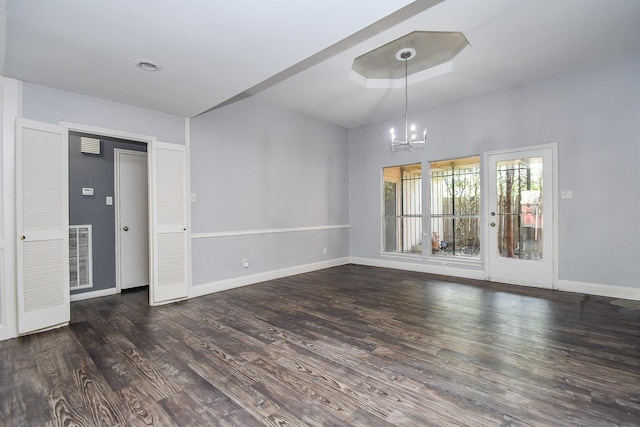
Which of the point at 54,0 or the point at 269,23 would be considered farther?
the point at 269,23

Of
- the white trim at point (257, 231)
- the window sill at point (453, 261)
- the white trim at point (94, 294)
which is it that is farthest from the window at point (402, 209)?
Result: the white trim at point (94, 294)

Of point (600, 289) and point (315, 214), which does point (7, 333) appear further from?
point (600, 289)

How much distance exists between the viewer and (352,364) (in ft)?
7.45

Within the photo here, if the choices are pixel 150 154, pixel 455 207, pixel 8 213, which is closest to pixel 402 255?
pixel 455 207

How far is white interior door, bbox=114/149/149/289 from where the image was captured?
14.9ft

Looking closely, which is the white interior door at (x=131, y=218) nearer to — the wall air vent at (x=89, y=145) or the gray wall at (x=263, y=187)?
the wall air vent at (x=89, y=145)

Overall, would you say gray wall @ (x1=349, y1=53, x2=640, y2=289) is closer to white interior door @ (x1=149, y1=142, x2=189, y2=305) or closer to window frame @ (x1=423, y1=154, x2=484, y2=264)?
window frame @ (x1=423, y1=154, x2=484, y2=264)

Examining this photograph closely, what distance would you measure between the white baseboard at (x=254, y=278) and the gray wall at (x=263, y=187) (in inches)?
2.9

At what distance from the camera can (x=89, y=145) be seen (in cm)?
424

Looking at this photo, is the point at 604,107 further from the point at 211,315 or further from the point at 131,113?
the point at 131,113

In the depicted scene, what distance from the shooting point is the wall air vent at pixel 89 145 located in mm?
4191

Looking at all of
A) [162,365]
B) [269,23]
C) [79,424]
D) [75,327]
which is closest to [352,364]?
[162,365]

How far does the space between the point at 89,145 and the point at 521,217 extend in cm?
652

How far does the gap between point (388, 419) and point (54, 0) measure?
332 cm
